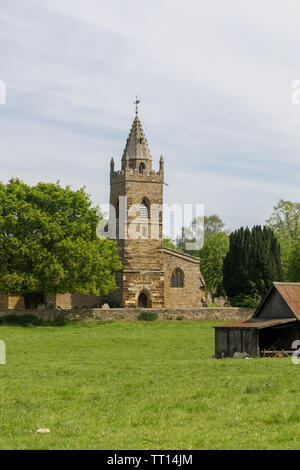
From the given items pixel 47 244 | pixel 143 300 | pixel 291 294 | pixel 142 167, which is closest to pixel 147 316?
pixel 143 300

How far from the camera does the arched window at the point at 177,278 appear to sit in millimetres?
67438

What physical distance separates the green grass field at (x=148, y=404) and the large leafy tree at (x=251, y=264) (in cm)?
3420

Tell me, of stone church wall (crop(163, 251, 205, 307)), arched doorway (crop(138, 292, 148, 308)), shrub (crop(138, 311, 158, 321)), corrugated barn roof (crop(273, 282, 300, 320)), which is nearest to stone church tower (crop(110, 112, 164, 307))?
arched doorway (crop(138, 292, 148, 308))

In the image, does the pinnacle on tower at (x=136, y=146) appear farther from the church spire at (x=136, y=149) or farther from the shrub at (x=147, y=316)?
the shrub at (x=147, y=316)

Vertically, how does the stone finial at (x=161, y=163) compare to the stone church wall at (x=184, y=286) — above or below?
above

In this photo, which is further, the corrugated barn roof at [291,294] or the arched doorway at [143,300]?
the arched doorway at [143,300]

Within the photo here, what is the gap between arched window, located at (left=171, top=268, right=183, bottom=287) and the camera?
67438mm

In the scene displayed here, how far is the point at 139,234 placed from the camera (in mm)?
64188

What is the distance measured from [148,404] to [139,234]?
156 feet

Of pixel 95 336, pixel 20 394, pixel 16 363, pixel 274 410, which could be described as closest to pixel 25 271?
pixel 95 336

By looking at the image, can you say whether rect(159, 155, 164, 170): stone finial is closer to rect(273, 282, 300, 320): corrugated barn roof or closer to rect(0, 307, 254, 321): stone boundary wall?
rect(0, 307, 254, 321): stone boundary wall

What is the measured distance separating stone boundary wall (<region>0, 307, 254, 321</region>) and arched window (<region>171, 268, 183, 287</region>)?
336 inches

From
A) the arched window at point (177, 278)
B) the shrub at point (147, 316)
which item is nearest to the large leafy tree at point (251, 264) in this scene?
the arched window at point (177, 278)
